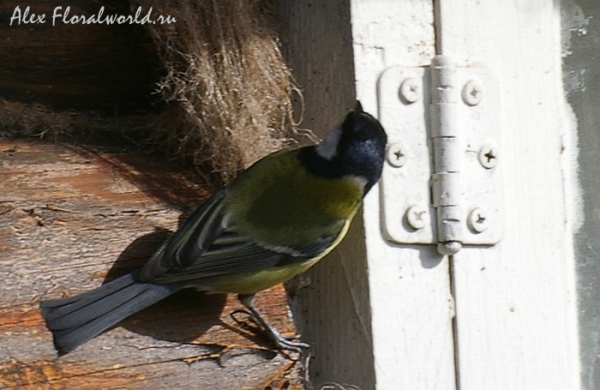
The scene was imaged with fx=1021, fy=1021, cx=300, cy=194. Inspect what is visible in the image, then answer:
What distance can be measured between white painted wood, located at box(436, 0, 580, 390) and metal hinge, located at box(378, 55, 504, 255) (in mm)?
38

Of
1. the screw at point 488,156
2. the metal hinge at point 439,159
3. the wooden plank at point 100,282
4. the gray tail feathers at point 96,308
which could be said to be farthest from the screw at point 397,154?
the gray tail feathers at point 96,308

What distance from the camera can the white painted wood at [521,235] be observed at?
159cm

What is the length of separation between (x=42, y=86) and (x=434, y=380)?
0.82 metres

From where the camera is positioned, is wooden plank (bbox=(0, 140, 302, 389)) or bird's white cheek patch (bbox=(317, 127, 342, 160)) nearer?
wooden plank (bbox=(0, 140, 302, 389))

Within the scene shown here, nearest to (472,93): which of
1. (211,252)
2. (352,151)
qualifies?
(352,151)

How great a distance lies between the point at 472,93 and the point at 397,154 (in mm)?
151

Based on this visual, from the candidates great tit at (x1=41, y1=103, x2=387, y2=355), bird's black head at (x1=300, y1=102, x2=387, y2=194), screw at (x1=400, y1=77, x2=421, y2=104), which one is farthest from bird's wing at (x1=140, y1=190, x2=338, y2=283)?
screw at (x1=400, y1=77, x2=421, y2=104)

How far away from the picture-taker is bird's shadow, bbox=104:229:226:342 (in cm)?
148

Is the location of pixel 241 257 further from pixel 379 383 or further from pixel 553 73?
pixel 553 73

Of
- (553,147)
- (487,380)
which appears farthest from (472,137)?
(487,380)

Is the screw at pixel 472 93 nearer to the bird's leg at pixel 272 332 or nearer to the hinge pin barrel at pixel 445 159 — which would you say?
the hinge pin barrel at pixel 445 159

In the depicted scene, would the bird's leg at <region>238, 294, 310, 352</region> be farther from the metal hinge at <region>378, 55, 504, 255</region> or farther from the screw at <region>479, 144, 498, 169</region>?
the screw at <region>479, 144, 498, 169</region>

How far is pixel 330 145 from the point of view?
5.28 feet

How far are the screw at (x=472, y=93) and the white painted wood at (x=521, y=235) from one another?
0.04 m
